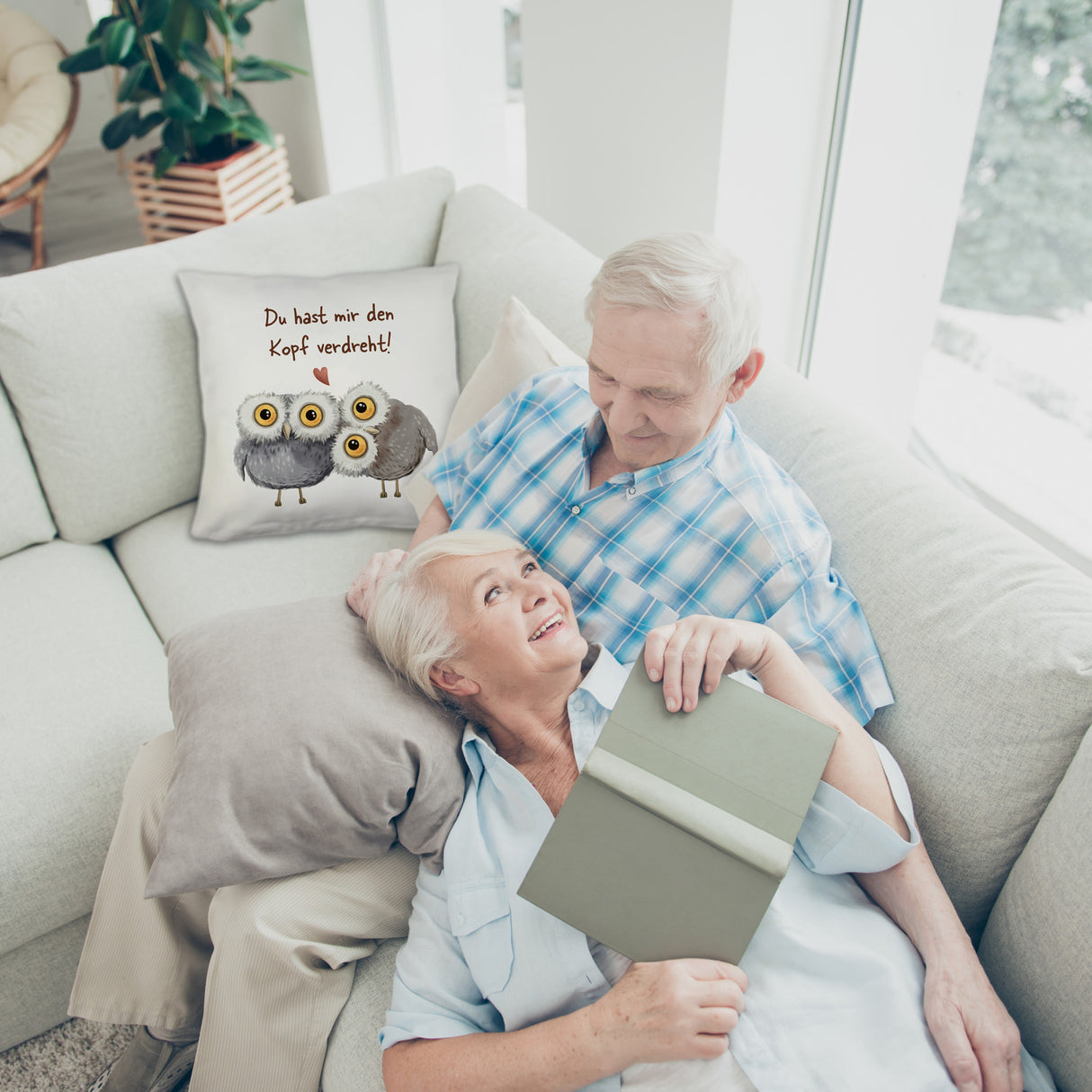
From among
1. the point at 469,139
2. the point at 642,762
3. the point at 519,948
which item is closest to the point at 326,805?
the point at 519,948

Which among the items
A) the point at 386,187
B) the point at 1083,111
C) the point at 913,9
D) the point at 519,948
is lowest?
the point at 519,948

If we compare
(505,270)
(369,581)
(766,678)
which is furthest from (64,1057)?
(505,270)

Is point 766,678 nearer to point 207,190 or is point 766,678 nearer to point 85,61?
point 207,190

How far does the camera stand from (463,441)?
147 cm

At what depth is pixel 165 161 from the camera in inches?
106

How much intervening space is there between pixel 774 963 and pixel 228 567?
1.22 metres

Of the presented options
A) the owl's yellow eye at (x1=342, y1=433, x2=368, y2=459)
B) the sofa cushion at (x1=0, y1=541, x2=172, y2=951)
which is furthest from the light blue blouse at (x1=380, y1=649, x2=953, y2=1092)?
the owl's yellow eye at (x1=342, y1=433, x2=368, y2=459)

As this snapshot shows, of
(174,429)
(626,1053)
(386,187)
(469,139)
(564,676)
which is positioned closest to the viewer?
(626,1053)

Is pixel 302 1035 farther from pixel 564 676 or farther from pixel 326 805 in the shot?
pixel 564 676

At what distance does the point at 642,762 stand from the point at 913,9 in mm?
1557

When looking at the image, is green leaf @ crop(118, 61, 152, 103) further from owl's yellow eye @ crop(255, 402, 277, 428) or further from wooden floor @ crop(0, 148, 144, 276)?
owl's yellow eye @ crop(255, 402, 277, 428)

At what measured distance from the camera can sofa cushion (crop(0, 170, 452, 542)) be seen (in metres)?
1.58

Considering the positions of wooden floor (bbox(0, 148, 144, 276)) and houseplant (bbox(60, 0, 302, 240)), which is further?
wooden floor (bbox(0, 148, 144, 276))

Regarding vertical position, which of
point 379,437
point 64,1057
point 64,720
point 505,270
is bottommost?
point 64,1057
